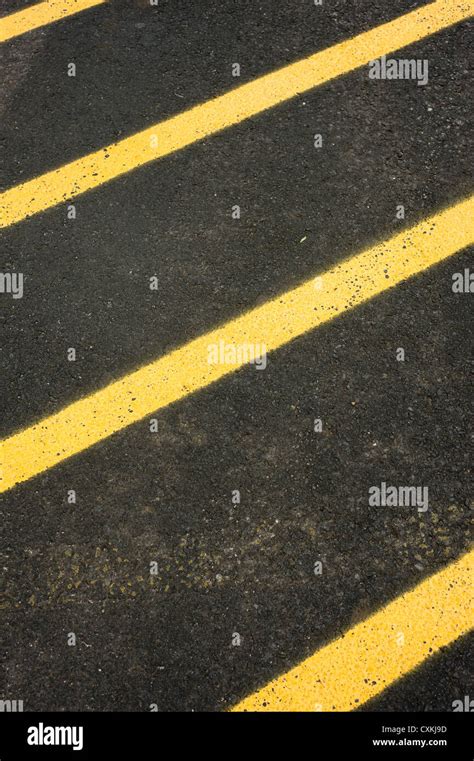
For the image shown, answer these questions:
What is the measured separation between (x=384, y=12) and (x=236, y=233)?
192 centimetres

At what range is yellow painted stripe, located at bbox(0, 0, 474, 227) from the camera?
4012mm

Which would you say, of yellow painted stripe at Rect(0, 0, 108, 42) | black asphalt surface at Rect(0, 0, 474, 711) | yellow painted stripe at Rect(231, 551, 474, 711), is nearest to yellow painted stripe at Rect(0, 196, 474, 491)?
black asphalt surface at Rect(0, 0, 474, 711)

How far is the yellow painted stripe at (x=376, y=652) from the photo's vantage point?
2812 mm

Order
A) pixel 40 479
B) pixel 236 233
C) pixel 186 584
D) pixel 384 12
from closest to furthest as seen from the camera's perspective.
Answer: pixel 186 584 < pixel 40 479 < pixel 236 233 < pixel 384 12

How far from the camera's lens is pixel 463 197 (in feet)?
12.6

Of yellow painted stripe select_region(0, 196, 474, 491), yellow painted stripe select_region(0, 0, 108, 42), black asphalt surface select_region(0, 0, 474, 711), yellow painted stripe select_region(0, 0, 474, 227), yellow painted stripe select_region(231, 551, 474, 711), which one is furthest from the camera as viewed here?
yellow painted stripe select_region(0, 0, 108, 42)

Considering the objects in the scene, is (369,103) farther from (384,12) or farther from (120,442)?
(120,442)

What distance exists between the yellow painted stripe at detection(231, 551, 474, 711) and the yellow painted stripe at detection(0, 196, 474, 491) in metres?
1.29

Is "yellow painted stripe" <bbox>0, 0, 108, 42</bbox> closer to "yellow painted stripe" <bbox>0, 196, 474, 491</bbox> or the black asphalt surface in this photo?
the black asphalt surface

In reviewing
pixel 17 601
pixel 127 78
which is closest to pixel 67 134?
pixel 127 78

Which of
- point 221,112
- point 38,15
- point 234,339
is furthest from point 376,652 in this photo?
point 38,15

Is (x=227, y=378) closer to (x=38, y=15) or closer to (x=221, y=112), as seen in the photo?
(x=221, y=112)

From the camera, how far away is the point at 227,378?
3424mm

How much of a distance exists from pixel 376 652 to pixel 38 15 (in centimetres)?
433
